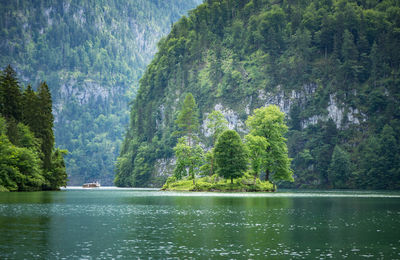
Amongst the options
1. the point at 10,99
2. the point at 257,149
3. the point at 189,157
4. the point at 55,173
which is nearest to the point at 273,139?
the point at 257,149

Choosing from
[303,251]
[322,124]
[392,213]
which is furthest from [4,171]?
[322,124]

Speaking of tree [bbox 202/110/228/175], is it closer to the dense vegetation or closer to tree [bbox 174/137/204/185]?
tree [bbox 174/137/204/185]

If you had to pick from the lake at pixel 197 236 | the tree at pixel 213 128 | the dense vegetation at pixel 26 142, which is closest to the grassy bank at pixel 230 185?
the tree at pixel 213 128

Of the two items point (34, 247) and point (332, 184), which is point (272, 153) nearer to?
point (332, 184)

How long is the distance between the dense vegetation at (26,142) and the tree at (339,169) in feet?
277

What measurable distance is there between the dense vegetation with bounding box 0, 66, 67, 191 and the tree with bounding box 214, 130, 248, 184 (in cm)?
Answer: 3669

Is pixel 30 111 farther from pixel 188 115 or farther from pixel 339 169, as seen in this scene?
pixel 339 169

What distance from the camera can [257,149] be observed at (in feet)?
377

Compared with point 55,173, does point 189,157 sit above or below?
above

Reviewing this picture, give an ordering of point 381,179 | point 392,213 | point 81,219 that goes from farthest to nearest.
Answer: point 381,179 → point 392,213 → point 81,219

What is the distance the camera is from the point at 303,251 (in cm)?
2905

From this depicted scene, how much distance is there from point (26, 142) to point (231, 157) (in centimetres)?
4191

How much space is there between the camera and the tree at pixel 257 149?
114 meters

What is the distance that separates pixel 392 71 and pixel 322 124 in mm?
30823
